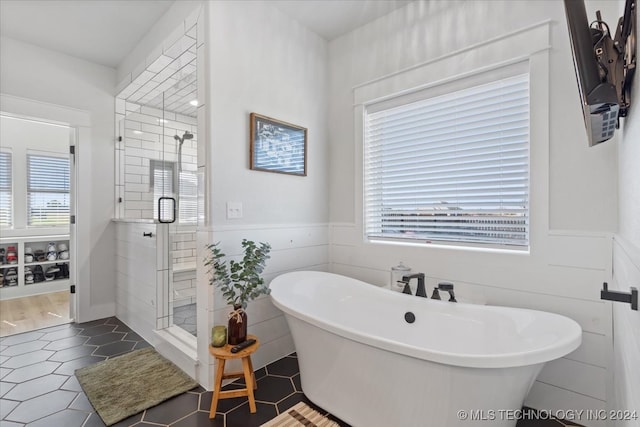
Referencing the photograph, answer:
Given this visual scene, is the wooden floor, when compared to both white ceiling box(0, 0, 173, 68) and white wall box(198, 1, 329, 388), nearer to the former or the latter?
white wall box(198, 1, 329, 388)

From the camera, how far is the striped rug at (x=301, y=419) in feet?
5.45

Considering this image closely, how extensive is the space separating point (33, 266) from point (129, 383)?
144 inches

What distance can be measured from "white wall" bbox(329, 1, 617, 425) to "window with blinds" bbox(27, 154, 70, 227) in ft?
17.4

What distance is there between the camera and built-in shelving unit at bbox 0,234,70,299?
4.10 meters

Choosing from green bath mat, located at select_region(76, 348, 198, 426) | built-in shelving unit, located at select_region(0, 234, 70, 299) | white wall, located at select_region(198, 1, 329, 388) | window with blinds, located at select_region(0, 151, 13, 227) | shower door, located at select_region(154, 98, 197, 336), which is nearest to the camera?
green bath mat, located at select_region(76, 348, 198, 426)

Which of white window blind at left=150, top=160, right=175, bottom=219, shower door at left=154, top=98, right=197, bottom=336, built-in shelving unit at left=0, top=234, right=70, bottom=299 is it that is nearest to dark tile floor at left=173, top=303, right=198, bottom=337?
shower door at left=154, top=98, right=197, bottom=336

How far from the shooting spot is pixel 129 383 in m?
2.09

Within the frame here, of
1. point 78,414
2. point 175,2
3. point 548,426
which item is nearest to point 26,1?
point 175,2

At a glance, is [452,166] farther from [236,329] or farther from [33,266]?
[33,266]

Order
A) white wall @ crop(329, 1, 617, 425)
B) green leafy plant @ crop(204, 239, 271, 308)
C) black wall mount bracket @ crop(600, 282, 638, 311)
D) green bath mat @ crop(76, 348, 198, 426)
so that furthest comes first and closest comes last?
green leafy plant @ crop(204, 239, 271, 308) → green bath mat @ crop(76, 348, 198, 426) → white wall @ crop(329, 1, 617, 425) → black wall mount bracket @ crop(600, 282, 638, 311)

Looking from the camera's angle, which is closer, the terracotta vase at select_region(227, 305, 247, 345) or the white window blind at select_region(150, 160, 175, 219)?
the terracotta vase at select_region(227, 305, 247, 345)

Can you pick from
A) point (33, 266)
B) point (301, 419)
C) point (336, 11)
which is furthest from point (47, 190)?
point (301, 419)

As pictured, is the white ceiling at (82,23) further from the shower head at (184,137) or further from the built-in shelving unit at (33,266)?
the built-in shelving unit at (33,266)

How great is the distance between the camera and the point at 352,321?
220cm
